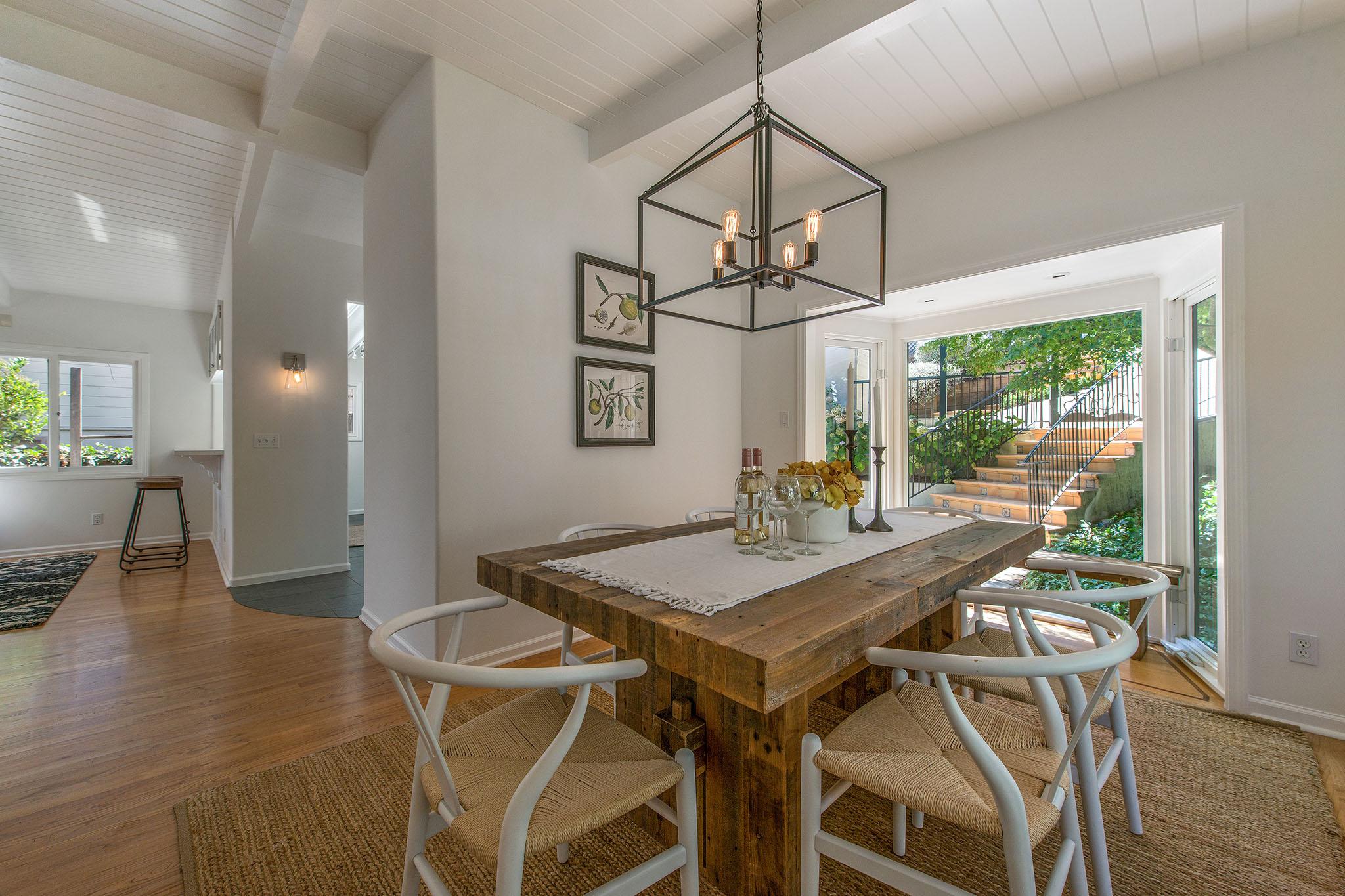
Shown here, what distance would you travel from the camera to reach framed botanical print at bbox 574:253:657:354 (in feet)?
9.54

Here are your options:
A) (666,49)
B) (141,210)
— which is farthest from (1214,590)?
(141,210)

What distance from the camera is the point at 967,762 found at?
106 cm

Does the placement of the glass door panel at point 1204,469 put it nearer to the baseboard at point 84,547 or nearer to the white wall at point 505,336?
the white wall at point 505,336

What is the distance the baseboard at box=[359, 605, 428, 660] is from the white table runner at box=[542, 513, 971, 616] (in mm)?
1566

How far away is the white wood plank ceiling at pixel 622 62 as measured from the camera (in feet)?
6.76

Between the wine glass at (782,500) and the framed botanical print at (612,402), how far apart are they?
159cm

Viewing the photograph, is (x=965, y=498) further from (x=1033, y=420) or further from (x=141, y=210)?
(x=141, y=210)

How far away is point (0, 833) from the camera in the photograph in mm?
1525

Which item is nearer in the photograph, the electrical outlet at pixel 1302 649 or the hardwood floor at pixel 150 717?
the hardwood floor at pixel 150 717

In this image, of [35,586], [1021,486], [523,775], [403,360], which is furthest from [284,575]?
[1021,486]

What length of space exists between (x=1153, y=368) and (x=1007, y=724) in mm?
2676

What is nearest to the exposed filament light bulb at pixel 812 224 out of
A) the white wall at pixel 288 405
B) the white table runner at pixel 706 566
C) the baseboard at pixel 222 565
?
the white table runner at pixel 706 566

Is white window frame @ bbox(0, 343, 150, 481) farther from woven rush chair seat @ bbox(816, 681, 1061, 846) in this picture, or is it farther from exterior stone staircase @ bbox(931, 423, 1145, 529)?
exterior stone staircase @ bbox(931, 423, 1145, 529)

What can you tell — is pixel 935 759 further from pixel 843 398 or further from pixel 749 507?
pixel 843 398
